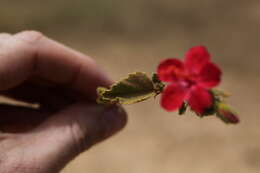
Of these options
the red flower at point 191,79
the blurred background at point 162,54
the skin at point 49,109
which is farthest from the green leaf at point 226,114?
the blurred background at point 162,54

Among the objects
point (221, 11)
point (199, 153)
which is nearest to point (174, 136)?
point (199, 153)

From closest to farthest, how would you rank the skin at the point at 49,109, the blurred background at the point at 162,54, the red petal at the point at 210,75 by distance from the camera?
the red petal at the point at 210,75 < the skin at the point at 49,109 < the blurred background at the point at 162,54

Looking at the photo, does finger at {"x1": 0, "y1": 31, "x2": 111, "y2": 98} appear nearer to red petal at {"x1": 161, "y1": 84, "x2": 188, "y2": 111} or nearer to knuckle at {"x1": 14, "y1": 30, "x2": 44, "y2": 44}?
knuckle at {"x1": 14, "y1": 30, "x2": 44, "y2": 44}

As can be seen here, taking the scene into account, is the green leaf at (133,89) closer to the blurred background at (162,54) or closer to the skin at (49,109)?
the skin at (49,109)

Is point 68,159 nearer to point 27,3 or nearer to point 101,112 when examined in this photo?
point 101,112

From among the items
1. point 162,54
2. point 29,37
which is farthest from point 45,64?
point 162,54
